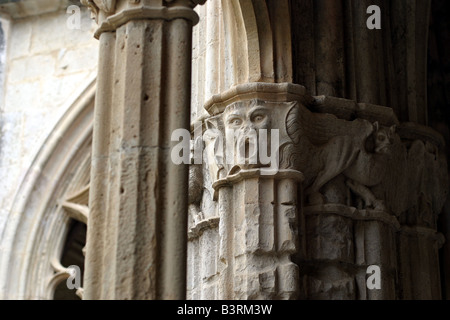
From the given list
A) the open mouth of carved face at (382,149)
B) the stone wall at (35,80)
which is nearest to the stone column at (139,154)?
the open mouth of carved face at (382,149)

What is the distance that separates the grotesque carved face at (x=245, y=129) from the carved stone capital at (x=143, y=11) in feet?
4.02

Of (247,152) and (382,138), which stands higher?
(382,138)

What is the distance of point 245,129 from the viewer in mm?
5000

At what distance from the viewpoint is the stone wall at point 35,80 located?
889 centimetres

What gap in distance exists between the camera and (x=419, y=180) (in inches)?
220

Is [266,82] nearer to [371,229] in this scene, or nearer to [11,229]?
[371,229]

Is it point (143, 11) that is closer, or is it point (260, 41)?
point (143, 11)

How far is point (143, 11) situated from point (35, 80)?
5587mm

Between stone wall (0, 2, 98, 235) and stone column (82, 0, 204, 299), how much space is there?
5.13 m

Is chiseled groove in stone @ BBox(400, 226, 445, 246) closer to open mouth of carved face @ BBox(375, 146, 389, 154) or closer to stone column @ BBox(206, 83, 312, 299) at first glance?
open mouth of carved face @ BBox(375, 146, 389, 154)

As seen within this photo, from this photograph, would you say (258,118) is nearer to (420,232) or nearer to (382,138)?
(382,138)

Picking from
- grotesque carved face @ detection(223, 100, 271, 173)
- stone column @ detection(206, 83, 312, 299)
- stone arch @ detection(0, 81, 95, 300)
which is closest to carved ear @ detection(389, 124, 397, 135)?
stone column @ detection(206, 83, 312, 299)

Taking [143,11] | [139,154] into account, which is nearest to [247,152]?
[143,11]
